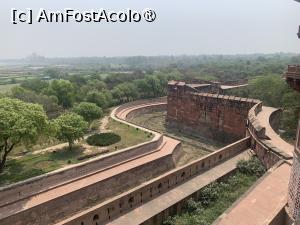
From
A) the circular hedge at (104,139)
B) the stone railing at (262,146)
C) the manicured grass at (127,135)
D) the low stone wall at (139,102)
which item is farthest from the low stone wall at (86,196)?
the low stone wall at (139,102)

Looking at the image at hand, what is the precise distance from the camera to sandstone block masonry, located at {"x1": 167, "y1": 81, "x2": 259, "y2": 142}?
24875 mm

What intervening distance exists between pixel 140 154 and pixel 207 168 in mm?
4783

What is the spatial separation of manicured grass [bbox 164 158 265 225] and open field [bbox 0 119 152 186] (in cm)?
738

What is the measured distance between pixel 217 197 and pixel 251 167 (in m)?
3.66

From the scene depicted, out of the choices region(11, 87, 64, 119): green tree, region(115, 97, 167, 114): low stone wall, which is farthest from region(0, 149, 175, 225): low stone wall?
region(115, 97, 167, 114): low stone wall

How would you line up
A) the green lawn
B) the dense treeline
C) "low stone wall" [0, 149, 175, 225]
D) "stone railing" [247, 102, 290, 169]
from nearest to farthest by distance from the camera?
"low stone wall" [0, 149, 175, 225], the green lawn, "stone railing" [247, 102, 290, 169], the dense treeline

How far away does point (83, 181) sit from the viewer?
15.6 m

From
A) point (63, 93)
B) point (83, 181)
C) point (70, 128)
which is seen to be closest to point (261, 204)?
point (83, 181)

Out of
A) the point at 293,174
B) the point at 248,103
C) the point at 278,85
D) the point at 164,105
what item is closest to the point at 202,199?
the point at 293,174

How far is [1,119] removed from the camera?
44.4 feet

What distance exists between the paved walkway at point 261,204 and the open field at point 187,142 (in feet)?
28.0

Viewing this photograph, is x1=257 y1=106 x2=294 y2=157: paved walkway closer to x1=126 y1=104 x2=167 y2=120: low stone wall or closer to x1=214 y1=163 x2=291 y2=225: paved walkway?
x1=214 y1=163 x2=291 y2=225: paved walkway

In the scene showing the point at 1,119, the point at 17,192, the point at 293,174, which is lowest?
the point at 17,192

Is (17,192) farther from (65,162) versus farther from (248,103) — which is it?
(248,103)
